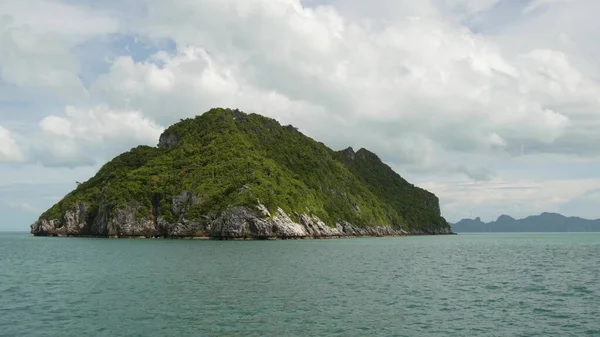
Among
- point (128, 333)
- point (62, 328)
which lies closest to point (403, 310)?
point (128, 333)

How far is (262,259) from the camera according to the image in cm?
9450

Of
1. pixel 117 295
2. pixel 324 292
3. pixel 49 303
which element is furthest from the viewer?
pixel 324 292

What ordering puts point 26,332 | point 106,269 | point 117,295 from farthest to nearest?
point 106,269
point 117,295
point 26,332

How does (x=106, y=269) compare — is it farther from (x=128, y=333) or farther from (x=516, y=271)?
(x=516, y=271)

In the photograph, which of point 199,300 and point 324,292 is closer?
point 199,300

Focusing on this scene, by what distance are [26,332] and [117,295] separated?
16.0 metres

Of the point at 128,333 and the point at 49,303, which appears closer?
the point at 128,333

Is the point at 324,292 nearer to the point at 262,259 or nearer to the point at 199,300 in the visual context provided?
the point at 199,300

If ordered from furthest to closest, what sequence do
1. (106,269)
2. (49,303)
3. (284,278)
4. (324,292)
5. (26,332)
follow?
(106,269) < (284,278) < (324,292) < (49,303) < (26,332)

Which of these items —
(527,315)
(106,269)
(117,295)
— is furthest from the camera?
(106,269)

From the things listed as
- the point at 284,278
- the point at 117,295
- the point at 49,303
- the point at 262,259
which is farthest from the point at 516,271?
the point at 49,303

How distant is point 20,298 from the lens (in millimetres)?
46625

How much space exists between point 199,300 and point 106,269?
33.4m

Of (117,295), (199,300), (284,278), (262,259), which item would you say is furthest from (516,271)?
(117,295)
